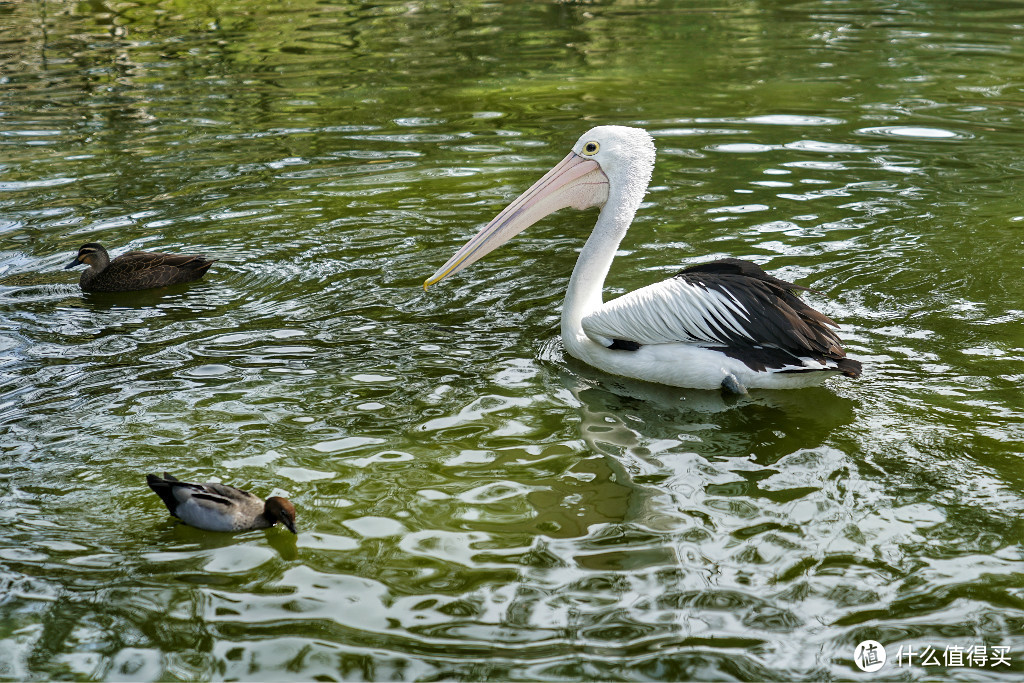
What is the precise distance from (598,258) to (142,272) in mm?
2821

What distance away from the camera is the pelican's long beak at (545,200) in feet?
17.0

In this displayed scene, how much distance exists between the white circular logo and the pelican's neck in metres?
2.35

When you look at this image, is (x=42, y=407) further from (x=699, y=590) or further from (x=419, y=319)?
(x=699, y=590)

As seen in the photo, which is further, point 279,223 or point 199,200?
point 199,200

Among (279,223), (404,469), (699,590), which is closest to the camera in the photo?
(699,590)

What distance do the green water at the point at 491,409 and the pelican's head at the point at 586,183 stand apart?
0.56 metres

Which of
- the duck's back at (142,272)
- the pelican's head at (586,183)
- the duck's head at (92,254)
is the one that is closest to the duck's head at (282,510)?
the pelican's head at (586,183)

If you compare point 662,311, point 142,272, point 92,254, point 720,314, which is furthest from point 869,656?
point 92,254

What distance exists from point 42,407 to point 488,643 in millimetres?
2670

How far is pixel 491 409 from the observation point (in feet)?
15.0

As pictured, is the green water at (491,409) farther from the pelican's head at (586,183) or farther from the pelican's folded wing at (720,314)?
the pelican's head at (586,183)

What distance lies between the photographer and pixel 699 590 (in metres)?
3.23

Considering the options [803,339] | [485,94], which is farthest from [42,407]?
[485,94]

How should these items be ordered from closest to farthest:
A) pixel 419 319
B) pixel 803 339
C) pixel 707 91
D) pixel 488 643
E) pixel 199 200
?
pixel 488 643 < pixel 803 339 < pixel 419 319 < pixel 199 200 < pixel 707 91
